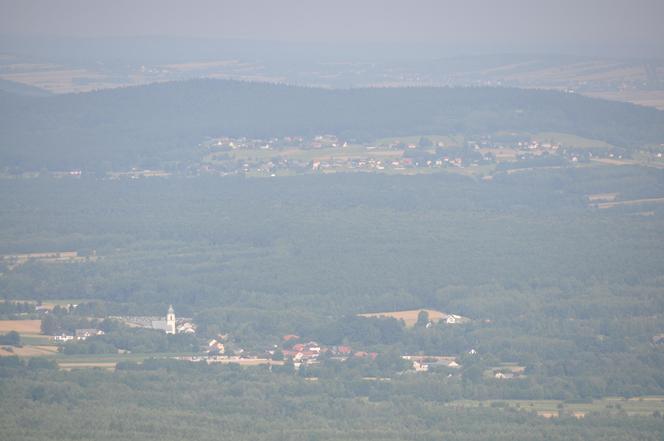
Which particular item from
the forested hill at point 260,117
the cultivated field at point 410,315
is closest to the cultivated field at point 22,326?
the cultivated field at point 410,315

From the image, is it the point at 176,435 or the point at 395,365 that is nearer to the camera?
the point at 176,435

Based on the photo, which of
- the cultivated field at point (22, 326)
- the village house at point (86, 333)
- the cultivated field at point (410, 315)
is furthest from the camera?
the cultivated field at point (410, 315)

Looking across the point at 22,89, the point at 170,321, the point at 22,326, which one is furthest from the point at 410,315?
the point at 22,89

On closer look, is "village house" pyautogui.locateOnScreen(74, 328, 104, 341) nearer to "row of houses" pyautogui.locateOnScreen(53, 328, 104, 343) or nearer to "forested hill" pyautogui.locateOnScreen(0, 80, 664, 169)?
"row of houses" pyautogui.locateOnScreen(53, 328, 104, 343)

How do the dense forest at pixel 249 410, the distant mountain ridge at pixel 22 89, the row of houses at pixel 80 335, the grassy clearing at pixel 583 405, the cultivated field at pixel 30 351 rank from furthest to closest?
the distant mountain ridge at pixel 22 89 → the row of houses at pixel 80 335 → the cultivated field at pixel 30 351 → the grassy clearing at pixel 583 405 → the dense forest at pixel 249 410

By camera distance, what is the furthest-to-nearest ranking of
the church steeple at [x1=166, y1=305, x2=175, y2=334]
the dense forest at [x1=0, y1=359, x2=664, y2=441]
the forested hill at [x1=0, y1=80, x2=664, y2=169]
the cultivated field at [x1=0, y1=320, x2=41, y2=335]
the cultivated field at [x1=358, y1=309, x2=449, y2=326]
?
the forested hill at [x1=0, y1=80, x2=664, y2=169] → the cultivated field at [x1=358, y1=309, x2=449, y2=326] → the church steeple at [x1=166, y1=305, x2=175, y2=334] → the cultivated field at [x1=0, y1=320, x2=41, y2=335] → the dense forest at [x1=0, y1=359, x2=664, y2=441]

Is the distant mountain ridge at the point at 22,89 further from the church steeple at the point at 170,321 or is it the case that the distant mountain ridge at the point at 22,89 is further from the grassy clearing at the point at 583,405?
the grassy clearing at the point at 583,405

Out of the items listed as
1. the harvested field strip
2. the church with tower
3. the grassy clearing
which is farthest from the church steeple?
→ the harvested field strip

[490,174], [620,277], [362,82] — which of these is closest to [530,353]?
[620,277]

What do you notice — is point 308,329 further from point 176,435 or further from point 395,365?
point 176,435
